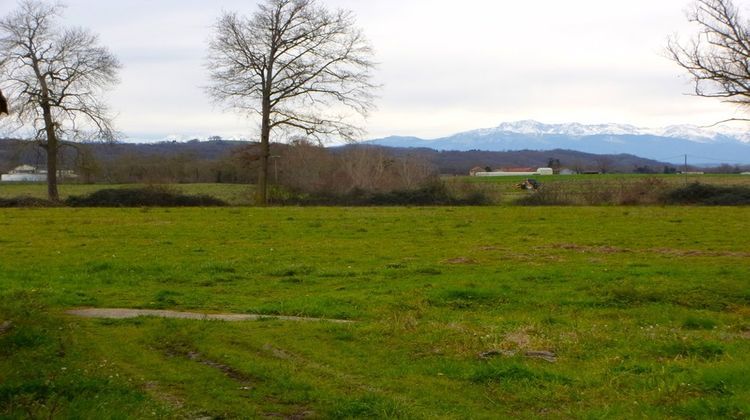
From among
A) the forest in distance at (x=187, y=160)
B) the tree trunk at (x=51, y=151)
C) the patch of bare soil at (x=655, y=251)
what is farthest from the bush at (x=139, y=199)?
the patch of bare soil at (x=655, y=251)

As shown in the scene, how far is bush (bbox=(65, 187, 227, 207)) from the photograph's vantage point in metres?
40.7

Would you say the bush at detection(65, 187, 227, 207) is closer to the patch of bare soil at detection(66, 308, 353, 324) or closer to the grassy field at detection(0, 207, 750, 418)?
the grassy field at detection(0, 207, 750, 418)

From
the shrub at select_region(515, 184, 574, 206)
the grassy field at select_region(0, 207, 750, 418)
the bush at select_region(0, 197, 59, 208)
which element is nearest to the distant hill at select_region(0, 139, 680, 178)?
the bush at select_region(0, 197, 59, 208)

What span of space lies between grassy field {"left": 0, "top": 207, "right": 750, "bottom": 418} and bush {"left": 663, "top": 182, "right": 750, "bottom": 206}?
1820cm

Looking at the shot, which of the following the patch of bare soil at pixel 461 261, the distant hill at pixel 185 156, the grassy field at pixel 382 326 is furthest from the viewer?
the distant hill at pixel 185 156

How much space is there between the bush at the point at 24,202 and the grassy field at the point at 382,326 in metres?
15.5

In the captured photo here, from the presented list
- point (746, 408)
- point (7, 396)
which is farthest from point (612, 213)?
point (7, 396)

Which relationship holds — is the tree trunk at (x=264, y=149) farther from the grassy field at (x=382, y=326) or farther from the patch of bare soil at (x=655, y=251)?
the patch of bare soil at (x=655, y=251)

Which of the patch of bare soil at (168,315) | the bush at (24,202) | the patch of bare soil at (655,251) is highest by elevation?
the bush at (24,202)

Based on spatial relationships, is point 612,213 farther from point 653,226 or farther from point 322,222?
point 322,222

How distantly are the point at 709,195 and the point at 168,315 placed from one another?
39302 millimetres

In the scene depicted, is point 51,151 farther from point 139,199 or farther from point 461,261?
point 461,261

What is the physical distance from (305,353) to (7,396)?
136 inches

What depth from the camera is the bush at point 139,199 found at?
40688 millimetres
